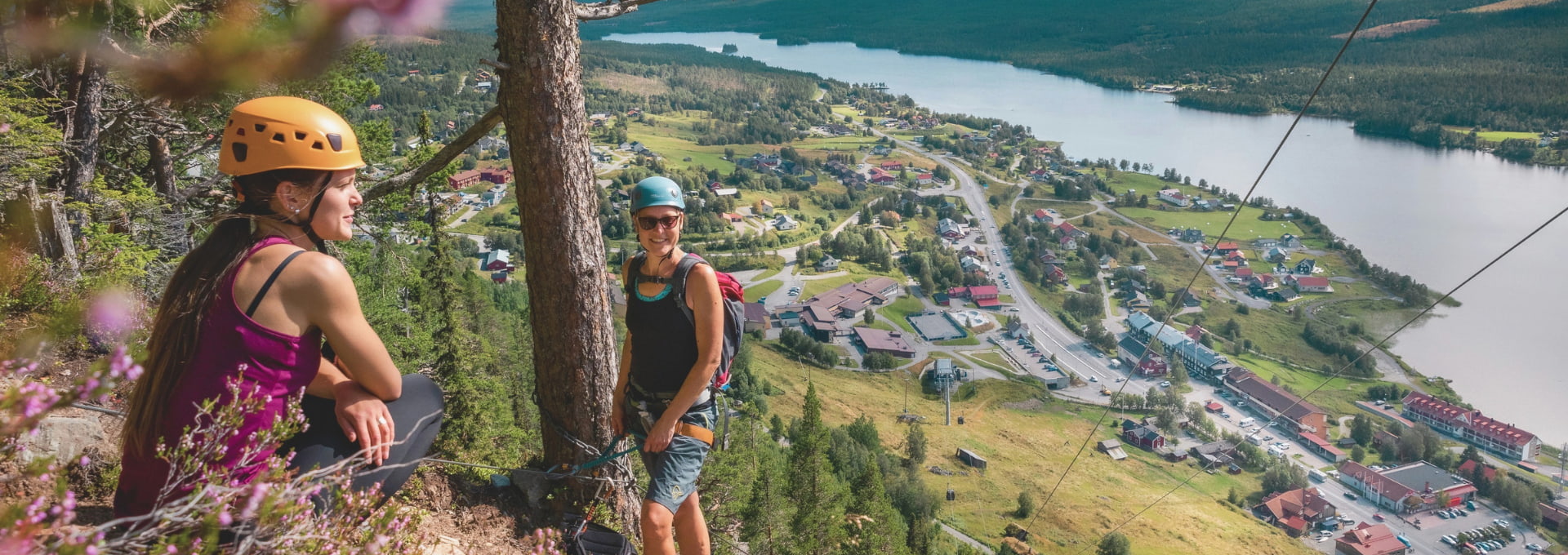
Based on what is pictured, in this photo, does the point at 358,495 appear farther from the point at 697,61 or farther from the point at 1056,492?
the point at 697,61

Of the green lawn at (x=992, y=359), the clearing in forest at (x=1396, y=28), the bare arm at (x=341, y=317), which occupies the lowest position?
the green lawn at (x=992, y=359)

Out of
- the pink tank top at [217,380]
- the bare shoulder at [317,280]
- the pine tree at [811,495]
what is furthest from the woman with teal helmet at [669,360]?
the pine tree at [811,495]

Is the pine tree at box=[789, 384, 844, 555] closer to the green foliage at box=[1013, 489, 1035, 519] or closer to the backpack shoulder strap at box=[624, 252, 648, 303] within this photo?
the backpack shoulder strap at box=[624, 252, 648, 303]

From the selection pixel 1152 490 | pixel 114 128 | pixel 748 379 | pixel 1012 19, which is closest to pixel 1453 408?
pixel 1152 490

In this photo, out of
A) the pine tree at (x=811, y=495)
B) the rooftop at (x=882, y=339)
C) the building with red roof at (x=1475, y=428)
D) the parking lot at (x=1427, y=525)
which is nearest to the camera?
the pine tree at (x=811, y=495)

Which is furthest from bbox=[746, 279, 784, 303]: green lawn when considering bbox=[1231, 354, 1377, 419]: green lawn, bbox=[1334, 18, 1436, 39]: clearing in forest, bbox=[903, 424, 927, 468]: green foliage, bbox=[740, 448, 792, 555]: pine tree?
bbox=[1334, 18, 1436, 39]: clearing in forest

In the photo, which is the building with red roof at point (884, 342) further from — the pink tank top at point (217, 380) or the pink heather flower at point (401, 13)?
the pink tank top at point (217, 380)

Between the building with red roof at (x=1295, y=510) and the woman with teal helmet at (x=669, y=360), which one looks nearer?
the woman with teal helmet at (x=669, y=360)

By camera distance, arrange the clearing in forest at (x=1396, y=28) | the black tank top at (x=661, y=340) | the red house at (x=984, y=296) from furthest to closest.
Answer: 1. the clearing in forest at (x=1396, y=28)
2. the red house at (x=984, y=296)
3. the black tank top at (x=661, y=340)
